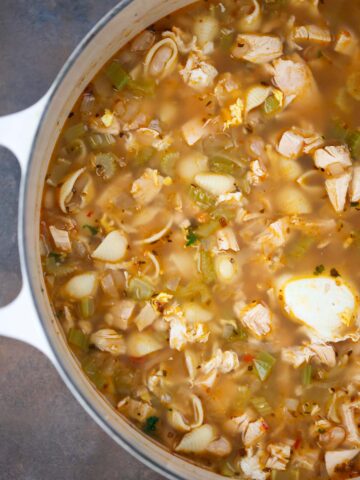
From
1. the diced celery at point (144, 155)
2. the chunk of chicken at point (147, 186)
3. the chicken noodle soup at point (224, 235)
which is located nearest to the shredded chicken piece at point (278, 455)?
the chicken noodle soup at point (224, 235)

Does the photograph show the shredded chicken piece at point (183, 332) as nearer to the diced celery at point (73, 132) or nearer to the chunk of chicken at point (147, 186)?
the chunk of chicken at point (147, 186)

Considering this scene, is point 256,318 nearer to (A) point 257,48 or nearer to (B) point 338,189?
(B) point 338,189

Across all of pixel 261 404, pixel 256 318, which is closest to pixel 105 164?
pixel 256 318

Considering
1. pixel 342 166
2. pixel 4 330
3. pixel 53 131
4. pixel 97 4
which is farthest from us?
pixel 97 4

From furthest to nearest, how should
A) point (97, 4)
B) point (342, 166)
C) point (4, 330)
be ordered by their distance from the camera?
point (97, 4) → point (342, 166) → point (4, 330)

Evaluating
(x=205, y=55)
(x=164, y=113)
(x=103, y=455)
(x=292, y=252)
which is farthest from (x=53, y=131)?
(x=103, y=455)

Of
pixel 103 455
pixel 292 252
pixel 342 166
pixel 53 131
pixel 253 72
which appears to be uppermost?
pixel 53 131

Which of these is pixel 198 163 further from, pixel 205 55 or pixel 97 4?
pixel 97 4
